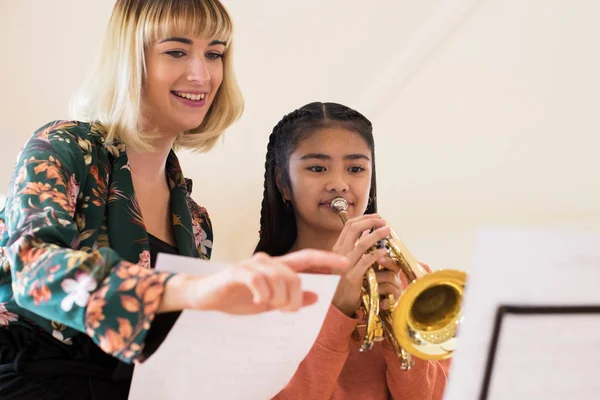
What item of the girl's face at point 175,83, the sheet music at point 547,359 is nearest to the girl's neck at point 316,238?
the girl's face at point 175,83

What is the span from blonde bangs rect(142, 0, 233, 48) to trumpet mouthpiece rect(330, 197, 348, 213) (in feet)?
1.24

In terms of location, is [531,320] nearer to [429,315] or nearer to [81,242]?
[429,315]

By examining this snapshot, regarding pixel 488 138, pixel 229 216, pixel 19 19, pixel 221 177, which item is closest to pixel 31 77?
pixel 19 19

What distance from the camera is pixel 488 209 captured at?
10.8 feet

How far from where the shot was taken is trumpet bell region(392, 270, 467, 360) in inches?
39.0

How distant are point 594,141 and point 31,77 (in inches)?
87.6

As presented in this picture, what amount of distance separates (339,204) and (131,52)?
47 centimetres

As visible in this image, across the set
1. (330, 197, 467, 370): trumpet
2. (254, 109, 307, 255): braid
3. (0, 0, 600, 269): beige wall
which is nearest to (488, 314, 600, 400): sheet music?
(330, 197, 467, 370): trumpet

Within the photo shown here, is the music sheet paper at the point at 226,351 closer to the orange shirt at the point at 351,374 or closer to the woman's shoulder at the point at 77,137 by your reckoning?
the orange shirt at the point at 351,374

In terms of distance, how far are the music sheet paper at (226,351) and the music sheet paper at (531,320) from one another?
185mm

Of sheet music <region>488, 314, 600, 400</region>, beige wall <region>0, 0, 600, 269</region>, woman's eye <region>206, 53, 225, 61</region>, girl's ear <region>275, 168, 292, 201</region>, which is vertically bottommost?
sheet music <region>488, 314, 600, 400</region>

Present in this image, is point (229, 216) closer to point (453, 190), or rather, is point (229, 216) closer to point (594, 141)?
point (453, 190)

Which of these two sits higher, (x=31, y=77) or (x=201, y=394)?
(x=31, y=77)

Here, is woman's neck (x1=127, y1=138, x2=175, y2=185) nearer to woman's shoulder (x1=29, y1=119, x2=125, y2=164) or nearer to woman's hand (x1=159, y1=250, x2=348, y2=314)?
woman's shoulder (x1=29, y1=119, x2=125, y2=164)
